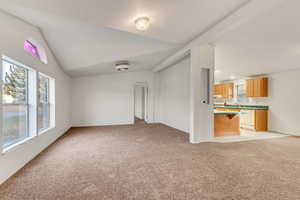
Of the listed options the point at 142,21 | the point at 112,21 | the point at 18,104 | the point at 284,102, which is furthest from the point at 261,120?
the point at 18,104

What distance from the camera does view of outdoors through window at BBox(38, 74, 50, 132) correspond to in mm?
3578

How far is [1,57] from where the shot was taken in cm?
206

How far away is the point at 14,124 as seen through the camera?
2.58m

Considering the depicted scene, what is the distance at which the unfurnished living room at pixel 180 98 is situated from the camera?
6.68ft

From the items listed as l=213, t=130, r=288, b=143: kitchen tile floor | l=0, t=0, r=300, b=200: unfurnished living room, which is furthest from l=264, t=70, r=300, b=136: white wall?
l=213, t=130, r=288, b=143: kitchen tile floor

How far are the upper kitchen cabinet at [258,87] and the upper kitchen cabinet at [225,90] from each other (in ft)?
4.03

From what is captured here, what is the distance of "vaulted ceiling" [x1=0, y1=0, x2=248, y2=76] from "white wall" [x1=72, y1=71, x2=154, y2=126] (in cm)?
250

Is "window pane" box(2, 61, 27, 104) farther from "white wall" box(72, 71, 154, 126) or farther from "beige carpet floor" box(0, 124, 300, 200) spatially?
"white wall" box(72, 71, 154, 126)

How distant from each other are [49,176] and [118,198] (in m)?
1.21

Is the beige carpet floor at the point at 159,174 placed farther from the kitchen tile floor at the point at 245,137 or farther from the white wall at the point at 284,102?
the white wall at the point at 284,102

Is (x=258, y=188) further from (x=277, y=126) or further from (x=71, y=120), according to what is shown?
(x=71, y=120)

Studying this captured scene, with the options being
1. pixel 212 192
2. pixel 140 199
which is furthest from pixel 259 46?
pixel 140 199

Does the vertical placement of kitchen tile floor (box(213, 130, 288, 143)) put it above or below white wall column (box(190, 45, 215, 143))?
below

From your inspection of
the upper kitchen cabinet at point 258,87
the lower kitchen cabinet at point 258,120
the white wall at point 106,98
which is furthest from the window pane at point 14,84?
the upper kitchen cabinet at point 258,87
